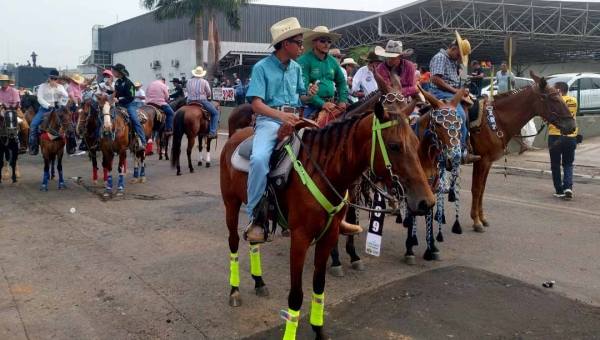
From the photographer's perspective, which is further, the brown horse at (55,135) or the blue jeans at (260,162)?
the brown horse at (55,135)

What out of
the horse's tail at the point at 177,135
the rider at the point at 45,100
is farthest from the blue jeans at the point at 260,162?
the rider at the point at 45,100

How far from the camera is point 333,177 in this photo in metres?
3.97

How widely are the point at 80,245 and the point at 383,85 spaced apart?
5217 millimetres

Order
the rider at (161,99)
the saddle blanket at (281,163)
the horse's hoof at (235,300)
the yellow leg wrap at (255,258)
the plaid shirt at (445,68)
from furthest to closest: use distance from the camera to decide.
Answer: the rider at (161,99) < the plaid shirt at (445,68) < the yellow leg wrap at (255,258) < the horse's hoof at (235,300) < the saddle blanket at (281,163)

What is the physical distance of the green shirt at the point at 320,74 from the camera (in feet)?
22.0

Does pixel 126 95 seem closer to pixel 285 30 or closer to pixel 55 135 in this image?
pixel 55 135

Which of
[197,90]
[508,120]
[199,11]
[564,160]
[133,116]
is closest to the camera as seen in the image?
[508,120]

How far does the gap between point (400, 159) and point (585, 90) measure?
65.0 feet

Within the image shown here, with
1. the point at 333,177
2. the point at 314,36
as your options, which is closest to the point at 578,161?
the point at 314,36

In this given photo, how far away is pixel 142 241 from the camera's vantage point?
24.3 ft

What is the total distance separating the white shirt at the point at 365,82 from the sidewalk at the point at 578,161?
286 inches

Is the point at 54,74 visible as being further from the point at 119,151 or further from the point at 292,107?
the point at 292,107

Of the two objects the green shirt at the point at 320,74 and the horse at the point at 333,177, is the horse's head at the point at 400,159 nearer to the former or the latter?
the horse at the point at 333,177

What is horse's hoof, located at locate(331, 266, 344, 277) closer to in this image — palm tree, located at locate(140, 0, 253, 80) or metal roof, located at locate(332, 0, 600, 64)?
metal roof, located at locate(332, 0, 600, 64)
